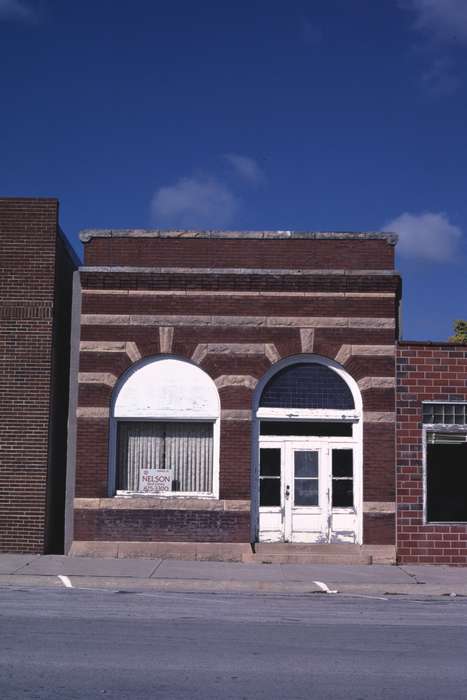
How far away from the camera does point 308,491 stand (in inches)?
654

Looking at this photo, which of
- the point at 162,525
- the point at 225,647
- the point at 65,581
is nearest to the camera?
the point at 225,647

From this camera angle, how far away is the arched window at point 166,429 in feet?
54.3

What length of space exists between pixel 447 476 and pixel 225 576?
5027mm

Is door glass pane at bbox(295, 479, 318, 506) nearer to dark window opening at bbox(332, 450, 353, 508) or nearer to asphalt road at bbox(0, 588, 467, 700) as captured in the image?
dark window opening at bbox(332, 450, 353, 508)

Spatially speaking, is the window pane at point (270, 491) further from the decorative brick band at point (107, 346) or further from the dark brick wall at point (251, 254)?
the dark brick wall at point (251, 254)

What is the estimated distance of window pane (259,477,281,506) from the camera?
54.3 feet

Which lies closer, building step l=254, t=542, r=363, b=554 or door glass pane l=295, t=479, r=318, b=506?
building step l=254, t=542, r=363, b=554

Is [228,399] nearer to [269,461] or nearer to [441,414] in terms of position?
[269,461]

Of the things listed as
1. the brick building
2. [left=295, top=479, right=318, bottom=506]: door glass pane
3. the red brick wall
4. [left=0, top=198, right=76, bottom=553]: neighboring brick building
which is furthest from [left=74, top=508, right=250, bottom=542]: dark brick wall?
the red brick wall

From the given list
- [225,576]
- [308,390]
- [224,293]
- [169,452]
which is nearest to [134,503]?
[169,452]

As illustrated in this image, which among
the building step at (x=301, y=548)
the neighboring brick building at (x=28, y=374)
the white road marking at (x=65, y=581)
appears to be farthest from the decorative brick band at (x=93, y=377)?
the building step at (x=301, y=548)

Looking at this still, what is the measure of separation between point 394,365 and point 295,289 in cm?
243

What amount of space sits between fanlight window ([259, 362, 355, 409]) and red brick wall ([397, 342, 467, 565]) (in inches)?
46.6

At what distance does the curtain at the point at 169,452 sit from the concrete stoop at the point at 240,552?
3.67ft
